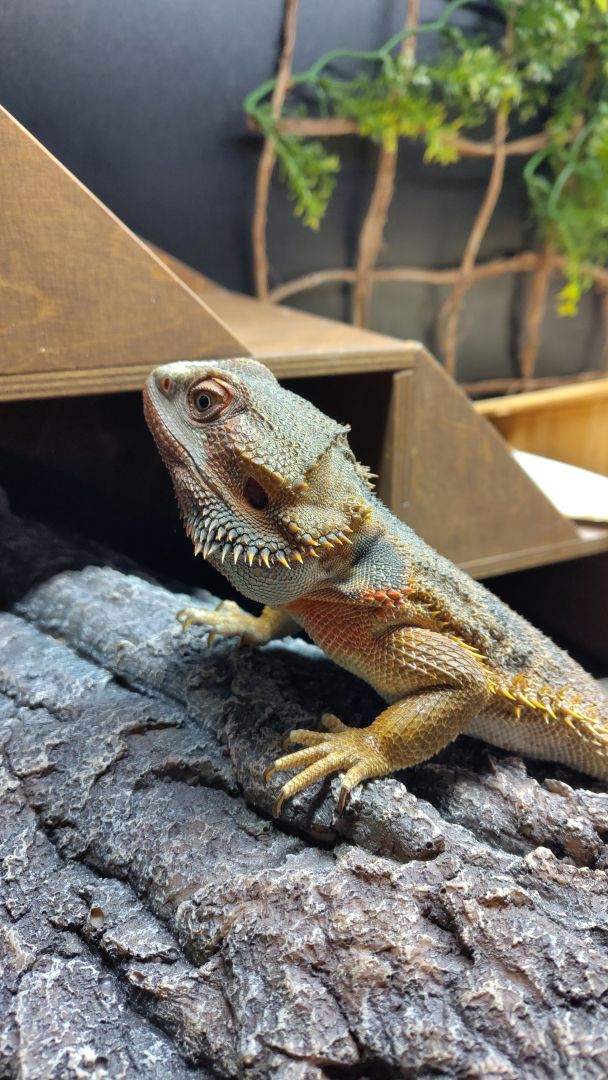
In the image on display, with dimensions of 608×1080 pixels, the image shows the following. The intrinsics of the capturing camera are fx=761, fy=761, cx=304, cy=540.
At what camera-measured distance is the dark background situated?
261cm

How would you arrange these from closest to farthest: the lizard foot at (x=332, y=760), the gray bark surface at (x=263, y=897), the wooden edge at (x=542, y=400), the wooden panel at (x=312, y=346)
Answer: the gray bark surface at (x=263, y=897)
the lizard foot at (x=332, y=760)
the wooden panel at (x=312, y=346)
the wooden edge at (x=542, y=400)

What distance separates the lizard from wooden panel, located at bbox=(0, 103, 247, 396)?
13.3 inches

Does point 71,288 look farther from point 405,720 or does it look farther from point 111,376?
point 405,720

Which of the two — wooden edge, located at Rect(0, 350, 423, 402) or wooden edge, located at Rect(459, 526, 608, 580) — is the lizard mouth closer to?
wooden edge, located at Rect(0, 350, 423, 402)

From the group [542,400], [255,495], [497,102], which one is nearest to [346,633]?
[255,495]

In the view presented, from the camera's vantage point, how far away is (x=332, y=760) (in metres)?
1.32

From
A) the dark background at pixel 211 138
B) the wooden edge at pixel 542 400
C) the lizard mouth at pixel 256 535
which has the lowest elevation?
the wooden edge at pixel 542 400

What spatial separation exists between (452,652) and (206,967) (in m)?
0.66

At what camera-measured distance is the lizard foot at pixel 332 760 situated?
1.29m

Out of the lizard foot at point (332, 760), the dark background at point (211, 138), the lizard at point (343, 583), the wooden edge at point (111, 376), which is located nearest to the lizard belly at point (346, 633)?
Result: the lizard at point (343, 583)

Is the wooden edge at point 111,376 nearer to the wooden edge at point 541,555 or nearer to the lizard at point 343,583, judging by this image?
the lizard at point 343,583

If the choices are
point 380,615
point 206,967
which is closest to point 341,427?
point 380,615

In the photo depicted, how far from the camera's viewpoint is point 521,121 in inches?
150

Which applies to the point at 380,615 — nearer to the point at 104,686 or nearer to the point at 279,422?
the point at 279,422
